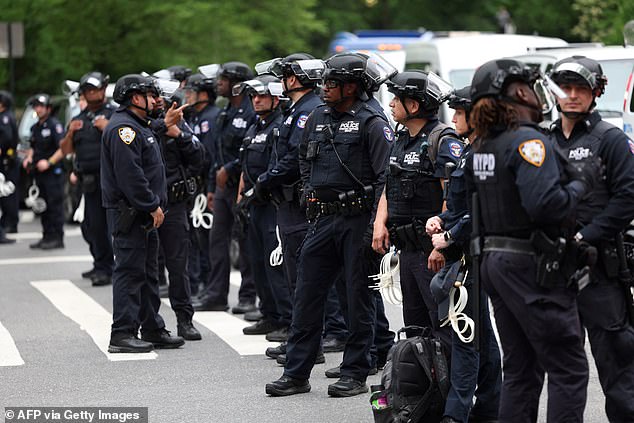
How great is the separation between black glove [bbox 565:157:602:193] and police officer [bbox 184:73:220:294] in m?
6.58

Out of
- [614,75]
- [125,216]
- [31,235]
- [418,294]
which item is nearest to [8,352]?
[125,216]

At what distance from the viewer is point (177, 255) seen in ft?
32.9

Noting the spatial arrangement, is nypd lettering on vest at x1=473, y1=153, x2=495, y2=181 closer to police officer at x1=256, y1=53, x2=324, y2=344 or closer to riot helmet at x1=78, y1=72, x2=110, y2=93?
police officer at x1=256, y1=53, x2=324, y2=344

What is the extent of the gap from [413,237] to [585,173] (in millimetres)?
1660

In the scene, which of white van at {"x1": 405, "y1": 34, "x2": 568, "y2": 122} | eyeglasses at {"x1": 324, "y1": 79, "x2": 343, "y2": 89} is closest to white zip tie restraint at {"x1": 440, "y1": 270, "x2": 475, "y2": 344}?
eyeglasses at {"x1": 324, "y1": 79, "x2": 343, "y2": 89}

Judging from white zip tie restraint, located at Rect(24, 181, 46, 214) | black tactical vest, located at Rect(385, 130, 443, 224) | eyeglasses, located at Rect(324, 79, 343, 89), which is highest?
eyeglasses, located at Rect(324, 79, 343, 89)

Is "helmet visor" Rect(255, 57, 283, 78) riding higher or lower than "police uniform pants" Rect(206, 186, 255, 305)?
higher

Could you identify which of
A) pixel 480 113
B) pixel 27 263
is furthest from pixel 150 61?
pixel 480 113

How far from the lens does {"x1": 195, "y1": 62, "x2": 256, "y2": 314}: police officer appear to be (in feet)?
37.5

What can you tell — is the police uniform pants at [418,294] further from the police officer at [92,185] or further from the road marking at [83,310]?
the police officer at [92,185]

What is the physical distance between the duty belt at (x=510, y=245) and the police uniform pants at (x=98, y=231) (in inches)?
318

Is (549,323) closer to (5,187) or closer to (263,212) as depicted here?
(263,212)

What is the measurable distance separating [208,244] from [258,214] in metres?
2.73

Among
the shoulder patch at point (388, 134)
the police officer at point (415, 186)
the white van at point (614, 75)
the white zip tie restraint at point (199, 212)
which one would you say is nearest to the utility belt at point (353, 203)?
the shoulder patch at point (388, 134)
